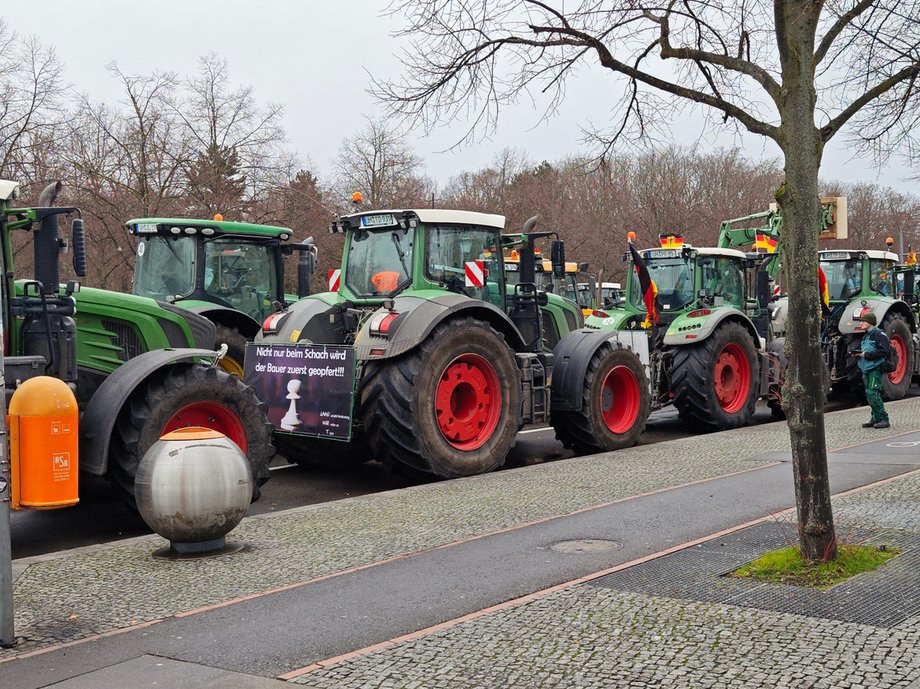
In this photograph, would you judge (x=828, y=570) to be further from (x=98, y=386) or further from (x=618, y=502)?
(x=98, y=386)

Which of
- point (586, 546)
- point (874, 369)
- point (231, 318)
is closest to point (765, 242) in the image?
point (874, 369)

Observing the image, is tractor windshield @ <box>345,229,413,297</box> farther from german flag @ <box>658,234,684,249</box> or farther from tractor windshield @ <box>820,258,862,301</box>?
tractor windshield @ <box>820,258,862,301</box>

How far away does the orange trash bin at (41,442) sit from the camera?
20.7ft

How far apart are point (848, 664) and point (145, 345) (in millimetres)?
6926

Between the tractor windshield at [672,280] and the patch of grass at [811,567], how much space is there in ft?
31.6

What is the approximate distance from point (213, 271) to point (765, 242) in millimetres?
11571

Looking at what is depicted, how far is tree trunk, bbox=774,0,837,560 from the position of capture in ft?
21.5

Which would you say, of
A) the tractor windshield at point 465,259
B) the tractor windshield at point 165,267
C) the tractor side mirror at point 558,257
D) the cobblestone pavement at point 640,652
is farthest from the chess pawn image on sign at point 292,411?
the cobblestone pavement at point 640,652

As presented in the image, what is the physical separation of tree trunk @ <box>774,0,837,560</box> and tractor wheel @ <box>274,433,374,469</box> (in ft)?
20.2

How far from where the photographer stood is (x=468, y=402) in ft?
37.0

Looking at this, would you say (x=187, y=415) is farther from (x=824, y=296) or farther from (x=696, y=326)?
(x=824, y=296)

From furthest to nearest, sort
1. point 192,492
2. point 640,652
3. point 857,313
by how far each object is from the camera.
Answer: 1. point 857,313
2. point 192,492
3. point 640,652

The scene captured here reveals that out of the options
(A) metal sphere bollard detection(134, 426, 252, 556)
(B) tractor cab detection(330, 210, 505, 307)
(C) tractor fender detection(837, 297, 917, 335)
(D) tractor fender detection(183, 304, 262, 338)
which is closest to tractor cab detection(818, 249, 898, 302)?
(C) tractor fender detection(837, 297, 917, 335)

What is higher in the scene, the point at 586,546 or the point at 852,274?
the point at 852,274
